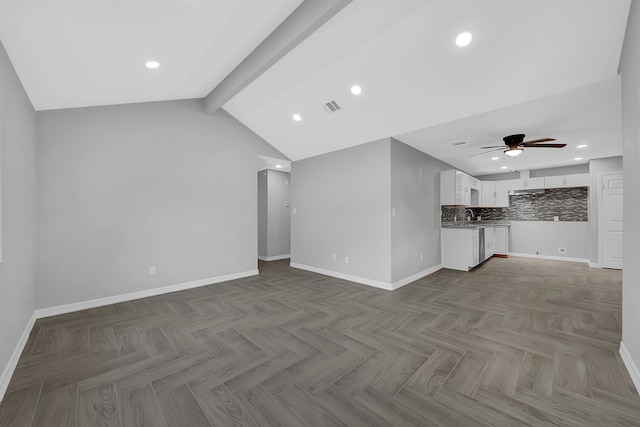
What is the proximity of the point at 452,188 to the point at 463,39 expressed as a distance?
11.5 feet

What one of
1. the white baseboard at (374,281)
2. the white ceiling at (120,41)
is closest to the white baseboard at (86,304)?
the white baseboard at (374,281)

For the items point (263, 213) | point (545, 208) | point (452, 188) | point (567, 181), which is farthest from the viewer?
point (545, 208)

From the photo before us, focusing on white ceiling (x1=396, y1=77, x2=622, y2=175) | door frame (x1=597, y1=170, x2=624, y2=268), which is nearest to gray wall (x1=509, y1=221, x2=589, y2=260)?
door frame (x1=597, y1=170, x2=624, y2=268)

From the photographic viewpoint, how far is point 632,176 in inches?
72.0

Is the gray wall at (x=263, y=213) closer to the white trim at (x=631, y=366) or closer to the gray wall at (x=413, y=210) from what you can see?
the gray wall at (x=413, y=210)

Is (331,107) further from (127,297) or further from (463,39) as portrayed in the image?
(127,297)

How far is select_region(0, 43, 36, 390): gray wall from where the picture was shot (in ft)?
6.19

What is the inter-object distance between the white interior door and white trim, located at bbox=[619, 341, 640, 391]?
483cm

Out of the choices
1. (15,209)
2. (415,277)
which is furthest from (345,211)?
(15,209)

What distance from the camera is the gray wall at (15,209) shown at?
6.19ft

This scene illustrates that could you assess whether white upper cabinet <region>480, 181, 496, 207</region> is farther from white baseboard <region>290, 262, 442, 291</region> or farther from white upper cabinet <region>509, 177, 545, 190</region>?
white baseboard <region>290, 262, 442, 291</region>

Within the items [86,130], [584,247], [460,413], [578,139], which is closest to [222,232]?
[86,130]

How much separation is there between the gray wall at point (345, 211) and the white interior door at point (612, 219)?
16.4 ft

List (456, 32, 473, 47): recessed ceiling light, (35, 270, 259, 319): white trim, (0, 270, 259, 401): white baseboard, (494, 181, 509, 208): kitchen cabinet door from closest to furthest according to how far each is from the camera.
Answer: (0, 270, 259, 401): white baseboard → (456, 32, 473, 47): recessed ceiling light → (35, 270, 259, 319): white trim → (494, 181, 509, 208): kitchen cabinet door
